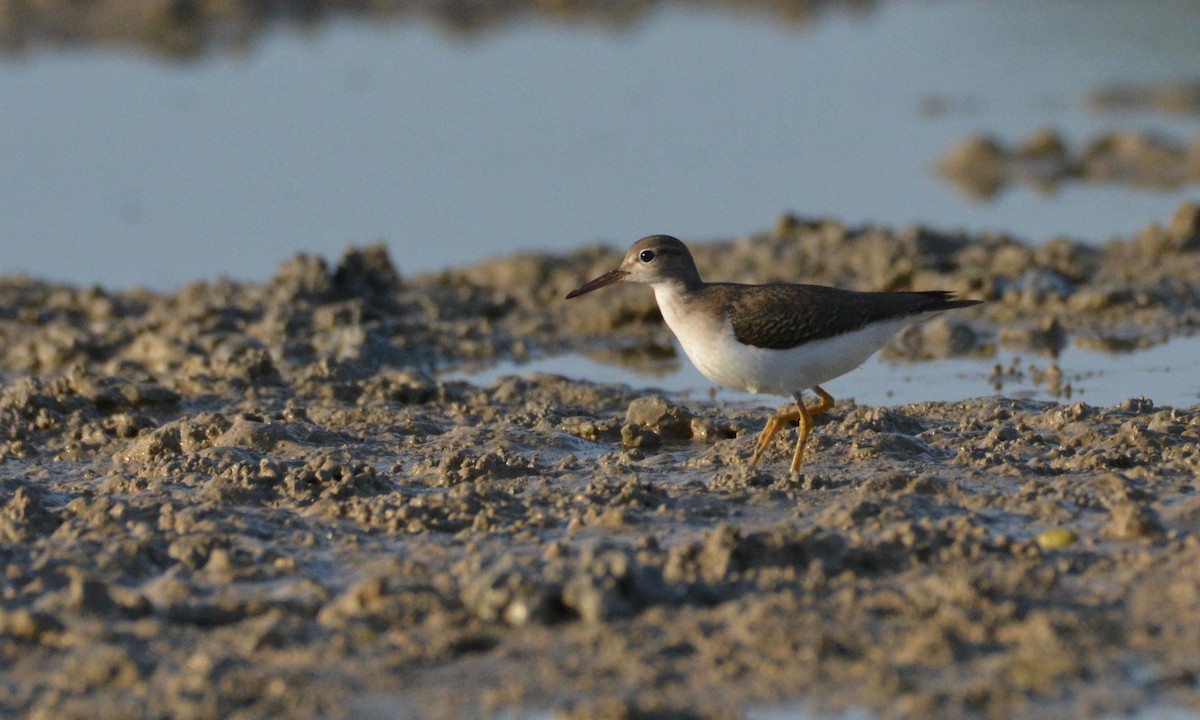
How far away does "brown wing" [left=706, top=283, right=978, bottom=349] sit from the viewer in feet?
25.5

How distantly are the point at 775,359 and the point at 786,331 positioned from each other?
144 millimetres

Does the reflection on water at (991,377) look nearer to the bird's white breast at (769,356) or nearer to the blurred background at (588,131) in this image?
the blurred background at (588,131)

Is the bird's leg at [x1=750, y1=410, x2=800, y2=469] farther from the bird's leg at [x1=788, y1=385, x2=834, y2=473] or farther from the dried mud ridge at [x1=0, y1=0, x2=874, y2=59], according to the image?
the dried mud ridge at [x1=0, y1=0, x2=874, y2=59]

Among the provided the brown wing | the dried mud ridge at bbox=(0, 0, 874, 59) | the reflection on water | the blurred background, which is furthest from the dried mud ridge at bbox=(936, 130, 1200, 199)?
the dried mud ridge at bbox=(0, 0, 874, 59)

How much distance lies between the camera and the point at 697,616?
586 cm

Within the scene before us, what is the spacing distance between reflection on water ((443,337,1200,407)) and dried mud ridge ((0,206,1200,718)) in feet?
1.21

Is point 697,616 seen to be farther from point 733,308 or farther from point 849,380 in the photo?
point 849,380

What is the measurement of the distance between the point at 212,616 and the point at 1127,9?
2231 centimetres

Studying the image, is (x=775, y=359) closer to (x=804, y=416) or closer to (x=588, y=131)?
(x=804, y=416)

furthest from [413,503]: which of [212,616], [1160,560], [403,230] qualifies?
[403,230]

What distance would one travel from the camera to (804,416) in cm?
802

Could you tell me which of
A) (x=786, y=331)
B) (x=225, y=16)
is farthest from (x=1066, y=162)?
(x=225, y=16)

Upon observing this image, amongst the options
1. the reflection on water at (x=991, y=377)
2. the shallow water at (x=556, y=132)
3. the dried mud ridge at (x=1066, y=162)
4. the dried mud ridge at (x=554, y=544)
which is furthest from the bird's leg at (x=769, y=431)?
the dried mud ridge at (x=1066, y=162)

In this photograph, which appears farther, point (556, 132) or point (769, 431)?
point (556, 132)
